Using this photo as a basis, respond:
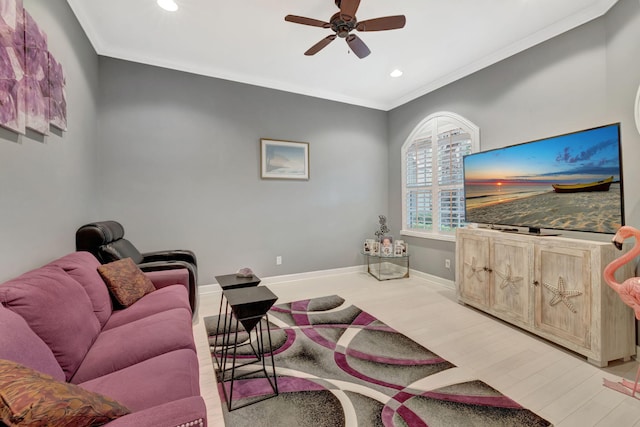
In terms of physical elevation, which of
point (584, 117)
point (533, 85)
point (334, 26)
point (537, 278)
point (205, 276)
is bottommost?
point (205, 276)

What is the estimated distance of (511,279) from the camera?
2805 mm

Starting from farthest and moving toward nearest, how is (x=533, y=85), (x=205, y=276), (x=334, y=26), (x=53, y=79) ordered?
(x=205, y=276) → (x=533, y=85) → (x=334, y=26) → (x=53, y=79)

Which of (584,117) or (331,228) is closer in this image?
(584,117)

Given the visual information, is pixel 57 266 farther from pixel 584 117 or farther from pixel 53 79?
pixel 584 117

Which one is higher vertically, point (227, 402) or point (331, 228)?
point (331, 228)

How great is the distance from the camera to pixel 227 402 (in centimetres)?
178

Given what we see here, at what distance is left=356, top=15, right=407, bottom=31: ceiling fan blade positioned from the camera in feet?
7.48

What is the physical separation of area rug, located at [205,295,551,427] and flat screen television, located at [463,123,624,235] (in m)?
1.64

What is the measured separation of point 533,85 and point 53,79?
14.3 feet

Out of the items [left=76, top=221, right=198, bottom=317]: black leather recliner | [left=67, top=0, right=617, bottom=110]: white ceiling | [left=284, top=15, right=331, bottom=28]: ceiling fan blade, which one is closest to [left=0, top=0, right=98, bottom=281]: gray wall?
[left=76, top=221, right=198, bottom=317]: black leather recliner

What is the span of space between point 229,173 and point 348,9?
252cm

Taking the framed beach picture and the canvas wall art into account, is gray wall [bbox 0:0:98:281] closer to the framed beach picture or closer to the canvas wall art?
the canvas wall art

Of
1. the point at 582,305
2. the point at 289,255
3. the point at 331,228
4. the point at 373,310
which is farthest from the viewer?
the point at 331,228

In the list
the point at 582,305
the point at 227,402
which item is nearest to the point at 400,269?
the point at 582,305
